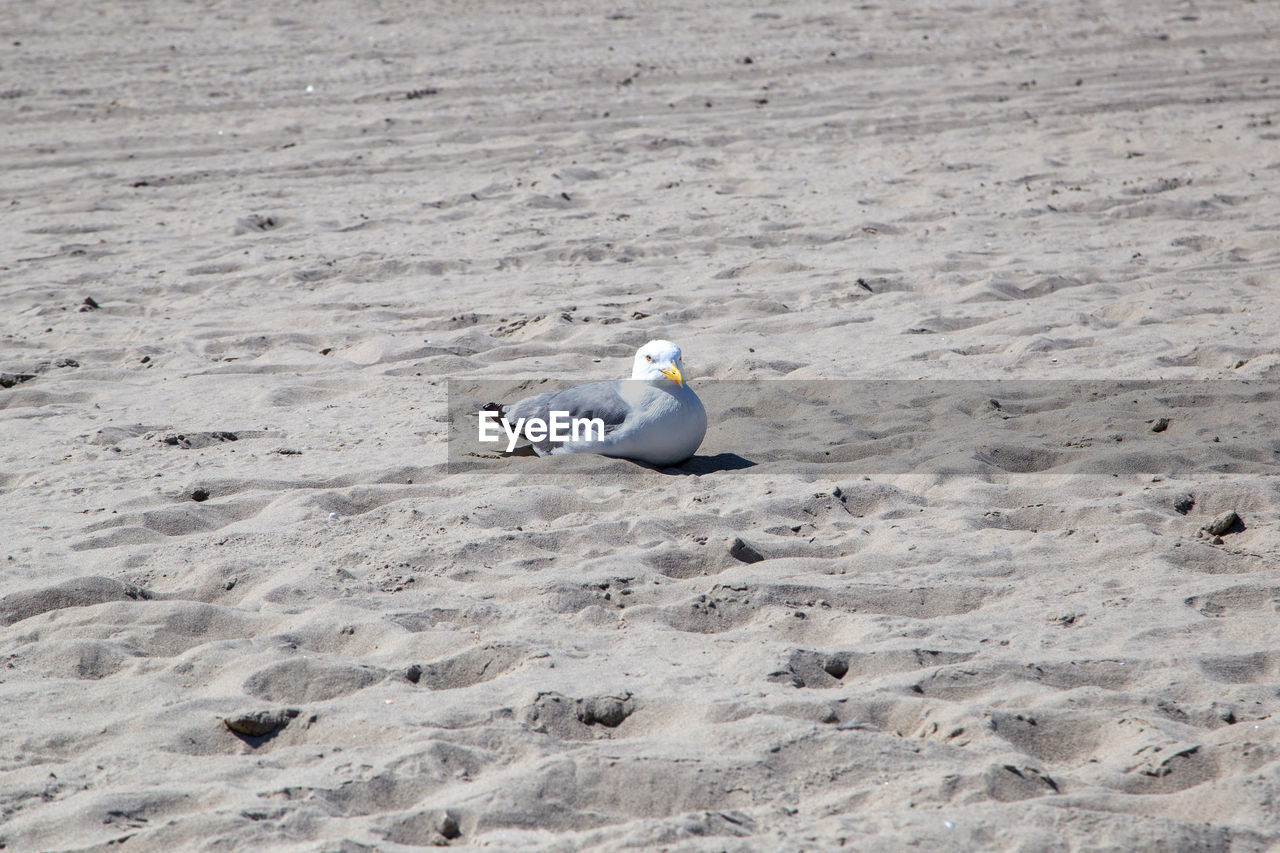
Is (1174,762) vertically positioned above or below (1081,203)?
below

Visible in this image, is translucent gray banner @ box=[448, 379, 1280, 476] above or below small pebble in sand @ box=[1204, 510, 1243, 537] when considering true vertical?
above

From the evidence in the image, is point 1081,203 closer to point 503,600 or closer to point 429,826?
point 503,600

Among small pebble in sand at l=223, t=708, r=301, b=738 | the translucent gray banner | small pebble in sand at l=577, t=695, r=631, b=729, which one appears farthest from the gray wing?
small pebble in sand at l=223, t=708, r=301, b=738

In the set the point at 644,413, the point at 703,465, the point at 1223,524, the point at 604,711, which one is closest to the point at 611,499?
the point at 644,413

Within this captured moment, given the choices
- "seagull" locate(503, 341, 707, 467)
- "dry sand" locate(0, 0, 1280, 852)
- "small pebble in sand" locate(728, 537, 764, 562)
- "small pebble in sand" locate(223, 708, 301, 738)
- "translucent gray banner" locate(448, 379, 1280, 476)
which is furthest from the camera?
"translucent gray banner" locate(448, 379, 1280, 476)

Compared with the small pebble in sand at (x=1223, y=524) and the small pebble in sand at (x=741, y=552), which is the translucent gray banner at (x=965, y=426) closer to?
the small pebble in sand at (x=1223, y=524)

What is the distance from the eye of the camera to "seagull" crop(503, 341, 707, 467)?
4.65 metres

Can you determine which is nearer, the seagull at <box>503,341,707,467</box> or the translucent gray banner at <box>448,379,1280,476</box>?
the seagull at <box>503,341,707,467</box>

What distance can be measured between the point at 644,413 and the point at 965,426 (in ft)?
4.71

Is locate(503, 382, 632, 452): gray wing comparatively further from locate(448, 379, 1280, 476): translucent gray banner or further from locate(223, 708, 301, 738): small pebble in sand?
locate(223, 708, 301, 738): small pebble in sand

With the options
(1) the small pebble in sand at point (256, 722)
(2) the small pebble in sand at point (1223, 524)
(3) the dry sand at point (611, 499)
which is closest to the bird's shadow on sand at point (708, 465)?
(3) the dry sand at point (611, 499)

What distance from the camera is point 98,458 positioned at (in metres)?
4.91

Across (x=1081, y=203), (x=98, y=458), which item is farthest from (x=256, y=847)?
(x=1081, y=203)

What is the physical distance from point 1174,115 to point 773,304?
5.96 meters
